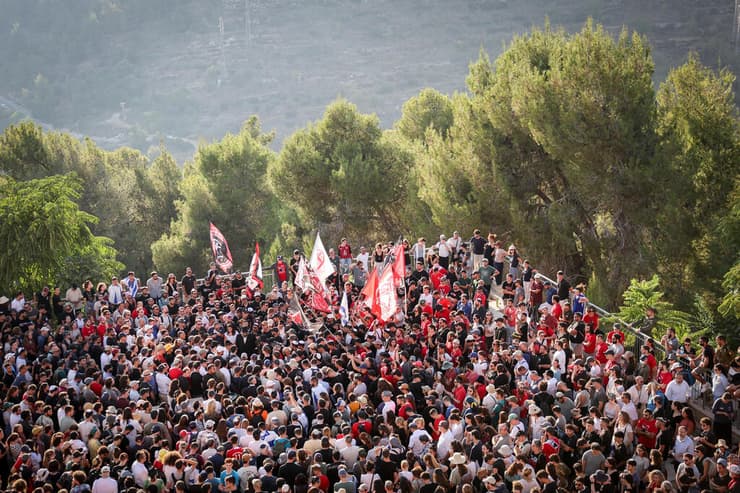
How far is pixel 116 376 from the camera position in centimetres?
1664

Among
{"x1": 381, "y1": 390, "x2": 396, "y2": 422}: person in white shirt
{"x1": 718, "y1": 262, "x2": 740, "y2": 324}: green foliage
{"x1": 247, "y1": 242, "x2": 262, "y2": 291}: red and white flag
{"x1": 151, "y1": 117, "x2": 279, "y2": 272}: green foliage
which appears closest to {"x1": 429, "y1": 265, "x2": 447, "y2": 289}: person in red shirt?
{"x1": 247, "y1": 242, "x2": 262, "y2": 291}: red and white flag

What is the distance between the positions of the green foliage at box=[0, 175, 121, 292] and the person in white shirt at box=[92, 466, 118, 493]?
16.2 metres

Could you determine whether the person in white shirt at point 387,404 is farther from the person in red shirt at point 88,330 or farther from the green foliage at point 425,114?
the green foliage at point 425,114

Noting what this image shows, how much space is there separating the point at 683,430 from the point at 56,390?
11.2 metres

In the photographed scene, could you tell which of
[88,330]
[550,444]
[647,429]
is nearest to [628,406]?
[647,429]

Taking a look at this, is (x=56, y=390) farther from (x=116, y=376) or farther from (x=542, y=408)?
(x=542, y=408)

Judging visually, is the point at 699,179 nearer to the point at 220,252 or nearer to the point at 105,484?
the point at 220,252

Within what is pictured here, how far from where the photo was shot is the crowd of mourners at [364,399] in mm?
11477

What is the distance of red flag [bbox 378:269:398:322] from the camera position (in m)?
17.0

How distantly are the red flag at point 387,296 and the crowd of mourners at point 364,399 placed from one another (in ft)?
1.38

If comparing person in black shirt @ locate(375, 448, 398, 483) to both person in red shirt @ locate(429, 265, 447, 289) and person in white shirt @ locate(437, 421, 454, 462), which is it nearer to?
person in white shirt @ locate(437, 421, 454, 462)

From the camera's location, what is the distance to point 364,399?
542 inches

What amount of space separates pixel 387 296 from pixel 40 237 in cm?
1441

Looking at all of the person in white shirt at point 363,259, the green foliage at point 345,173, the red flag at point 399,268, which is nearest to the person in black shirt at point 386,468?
the red flag at point 399,268
